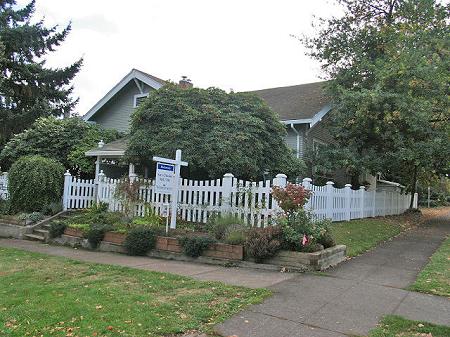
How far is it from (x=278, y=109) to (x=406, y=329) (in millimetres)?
17268

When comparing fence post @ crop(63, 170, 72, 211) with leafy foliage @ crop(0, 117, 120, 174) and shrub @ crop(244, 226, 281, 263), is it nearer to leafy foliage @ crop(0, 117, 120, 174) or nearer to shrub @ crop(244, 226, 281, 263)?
leafy foliage @ crop(0, 117, 120, 174)

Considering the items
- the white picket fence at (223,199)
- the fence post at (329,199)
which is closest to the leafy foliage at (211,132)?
the white picket fence at (223,199)

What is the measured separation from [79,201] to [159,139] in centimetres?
435

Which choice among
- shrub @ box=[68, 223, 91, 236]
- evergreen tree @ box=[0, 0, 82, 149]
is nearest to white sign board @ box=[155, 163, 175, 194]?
shrub @ box=[68, 223, 91, 236]

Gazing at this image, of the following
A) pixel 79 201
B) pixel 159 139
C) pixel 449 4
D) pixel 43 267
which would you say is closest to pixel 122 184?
pixel 159 139

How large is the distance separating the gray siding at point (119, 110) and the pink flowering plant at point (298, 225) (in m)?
14.3

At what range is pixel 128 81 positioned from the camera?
21.7m

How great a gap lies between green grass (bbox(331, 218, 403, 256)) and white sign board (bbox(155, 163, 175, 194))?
4363mm

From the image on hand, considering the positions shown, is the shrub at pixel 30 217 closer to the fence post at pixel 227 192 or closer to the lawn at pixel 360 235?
the fence post at pixel 227 192

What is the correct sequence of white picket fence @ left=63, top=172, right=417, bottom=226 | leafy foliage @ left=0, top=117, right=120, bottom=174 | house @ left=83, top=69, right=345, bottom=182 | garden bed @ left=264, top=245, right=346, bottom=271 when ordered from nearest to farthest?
garden bed @ left=264, top=245, right=346, bottom=271, white picket fence @ left=63, top=172, right=417, bottom=226, leafy foliage @ left=0, top=117, right=120, bottom=174, house @ left=83, top=69, right=345, bottom=182

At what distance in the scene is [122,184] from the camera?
12641mm

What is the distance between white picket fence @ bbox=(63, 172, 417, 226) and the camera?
10.3 meters

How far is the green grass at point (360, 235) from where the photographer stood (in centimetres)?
1090

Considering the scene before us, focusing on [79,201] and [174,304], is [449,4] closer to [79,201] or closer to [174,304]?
[79,201]
